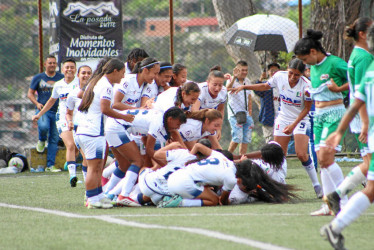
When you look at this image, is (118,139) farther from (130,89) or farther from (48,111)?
(48,111)

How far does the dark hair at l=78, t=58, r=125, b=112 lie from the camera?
745 centimetres

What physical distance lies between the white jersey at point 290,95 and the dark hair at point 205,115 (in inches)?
43.2

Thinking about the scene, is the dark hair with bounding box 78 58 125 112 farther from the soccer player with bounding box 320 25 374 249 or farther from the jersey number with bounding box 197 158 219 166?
the soccer player with bounding box 320 25 374 249

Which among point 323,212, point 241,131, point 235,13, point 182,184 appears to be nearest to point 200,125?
point 182,184

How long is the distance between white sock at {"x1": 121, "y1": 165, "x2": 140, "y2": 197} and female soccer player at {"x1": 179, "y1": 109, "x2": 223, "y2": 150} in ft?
2.78

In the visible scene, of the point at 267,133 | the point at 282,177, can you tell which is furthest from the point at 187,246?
the point at 267,133

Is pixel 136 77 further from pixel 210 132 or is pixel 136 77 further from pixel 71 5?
pixel 71 5

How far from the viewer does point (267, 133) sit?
17.1 m

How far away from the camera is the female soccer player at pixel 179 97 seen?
8.20 metres

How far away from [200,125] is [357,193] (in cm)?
367

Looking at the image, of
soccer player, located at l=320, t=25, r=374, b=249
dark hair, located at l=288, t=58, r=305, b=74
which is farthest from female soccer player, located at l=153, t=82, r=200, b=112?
soccer player, located at l=320, t=25, r=374, b=249

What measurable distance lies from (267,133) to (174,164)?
9.58 m

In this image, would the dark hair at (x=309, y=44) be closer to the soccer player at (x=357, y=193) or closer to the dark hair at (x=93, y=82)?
the soccer player at (x=357, y=193)

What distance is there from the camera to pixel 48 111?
43.1ft
